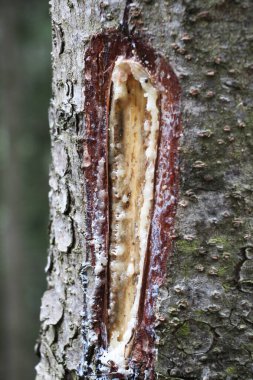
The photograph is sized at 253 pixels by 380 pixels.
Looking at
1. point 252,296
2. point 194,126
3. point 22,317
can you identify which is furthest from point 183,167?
point 22,317

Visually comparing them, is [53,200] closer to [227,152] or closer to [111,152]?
[111,152]

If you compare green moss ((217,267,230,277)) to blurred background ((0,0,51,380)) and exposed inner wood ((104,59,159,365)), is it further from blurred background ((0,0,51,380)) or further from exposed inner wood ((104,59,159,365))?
blurred background ((0,0,51,380))

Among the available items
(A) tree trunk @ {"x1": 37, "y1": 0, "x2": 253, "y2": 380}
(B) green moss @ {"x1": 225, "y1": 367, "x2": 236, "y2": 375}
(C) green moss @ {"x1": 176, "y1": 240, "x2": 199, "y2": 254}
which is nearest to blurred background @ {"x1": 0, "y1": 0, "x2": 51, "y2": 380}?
(A) tree trunk @ {"x1": 37, "y1": 0, "x2": 253, "y2": 380}

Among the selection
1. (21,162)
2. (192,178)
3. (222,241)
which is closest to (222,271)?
(222,241)

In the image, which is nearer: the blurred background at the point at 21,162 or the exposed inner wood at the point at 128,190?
the exposed inner wood at the point at 128,190

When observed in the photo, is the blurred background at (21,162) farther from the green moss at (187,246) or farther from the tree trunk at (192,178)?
the green moss at (187,246)

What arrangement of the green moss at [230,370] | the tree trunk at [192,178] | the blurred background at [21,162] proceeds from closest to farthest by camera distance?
the tree trunk at [192,178]
the green moss at [230,370]
the blurred background at [21,162]

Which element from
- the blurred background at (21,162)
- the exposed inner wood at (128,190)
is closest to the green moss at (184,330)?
the exposed inner wood at (128,190)

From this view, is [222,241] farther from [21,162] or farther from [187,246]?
[21,162]

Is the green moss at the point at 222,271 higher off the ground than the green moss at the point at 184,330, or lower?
higher
